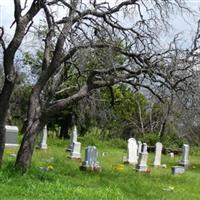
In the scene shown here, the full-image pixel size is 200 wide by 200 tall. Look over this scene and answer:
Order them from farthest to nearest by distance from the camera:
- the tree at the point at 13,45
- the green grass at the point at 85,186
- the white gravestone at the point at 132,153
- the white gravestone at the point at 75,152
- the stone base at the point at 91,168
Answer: the white gravestone at the point at 132,153 → the white gravestone at the point at 75,152 → the stone base at the point at 91,168 → the tree at the point at 13,45 → the green grass at the point at 85,186

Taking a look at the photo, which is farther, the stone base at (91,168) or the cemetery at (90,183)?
the stone base at (91,168)

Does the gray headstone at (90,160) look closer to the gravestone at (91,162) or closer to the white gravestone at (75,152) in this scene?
the gravestone at (91,162)

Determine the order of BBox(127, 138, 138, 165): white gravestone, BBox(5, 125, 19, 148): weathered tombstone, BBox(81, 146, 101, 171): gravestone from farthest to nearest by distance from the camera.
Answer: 1. BBox(5, 125, 19, 148): weathered tombstone
2. BBox(127, 138, 138, 165): white gravestone
3. BBox(81, 146, 101, 171): gravestone

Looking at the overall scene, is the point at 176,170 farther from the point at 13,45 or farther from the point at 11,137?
the point at 13,45

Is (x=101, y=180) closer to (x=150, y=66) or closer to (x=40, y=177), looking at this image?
(x=40, y=177)

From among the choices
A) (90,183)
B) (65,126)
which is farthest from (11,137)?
(65,126)

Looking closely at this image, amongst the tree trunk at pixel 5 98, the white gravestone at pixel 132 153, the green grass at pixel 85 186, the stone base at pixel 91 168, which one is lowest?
the green grass at pixel 85 186

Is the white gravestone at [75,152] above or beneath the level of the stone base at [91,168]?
above

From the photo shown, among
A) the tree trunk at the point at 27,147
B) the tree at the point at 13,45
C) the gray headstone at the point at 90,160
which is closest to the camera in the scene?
the tree at the point at 13,45

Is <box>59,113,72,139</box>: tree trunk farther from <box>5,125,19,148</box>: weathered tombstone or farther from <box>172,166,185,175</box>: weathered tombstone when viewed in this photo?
<box>172,166,185,175</box>: weathered tombstone

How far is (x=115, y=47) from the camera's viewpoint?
14164 millimetres

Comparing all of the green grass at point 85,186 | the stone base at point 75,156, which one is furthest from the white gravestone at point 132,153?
the green grass at point 85,186

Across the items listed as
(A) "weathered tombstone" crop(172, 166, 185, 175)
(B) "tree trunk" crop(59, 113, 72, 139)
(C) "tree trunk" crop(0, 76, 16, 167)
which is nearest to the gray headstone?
(A) "weathered tombstone" crop(172, 166, 185, 175)

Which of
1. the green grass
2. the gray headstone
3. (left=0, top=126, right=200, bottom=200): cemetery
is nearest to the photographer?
the green grass
